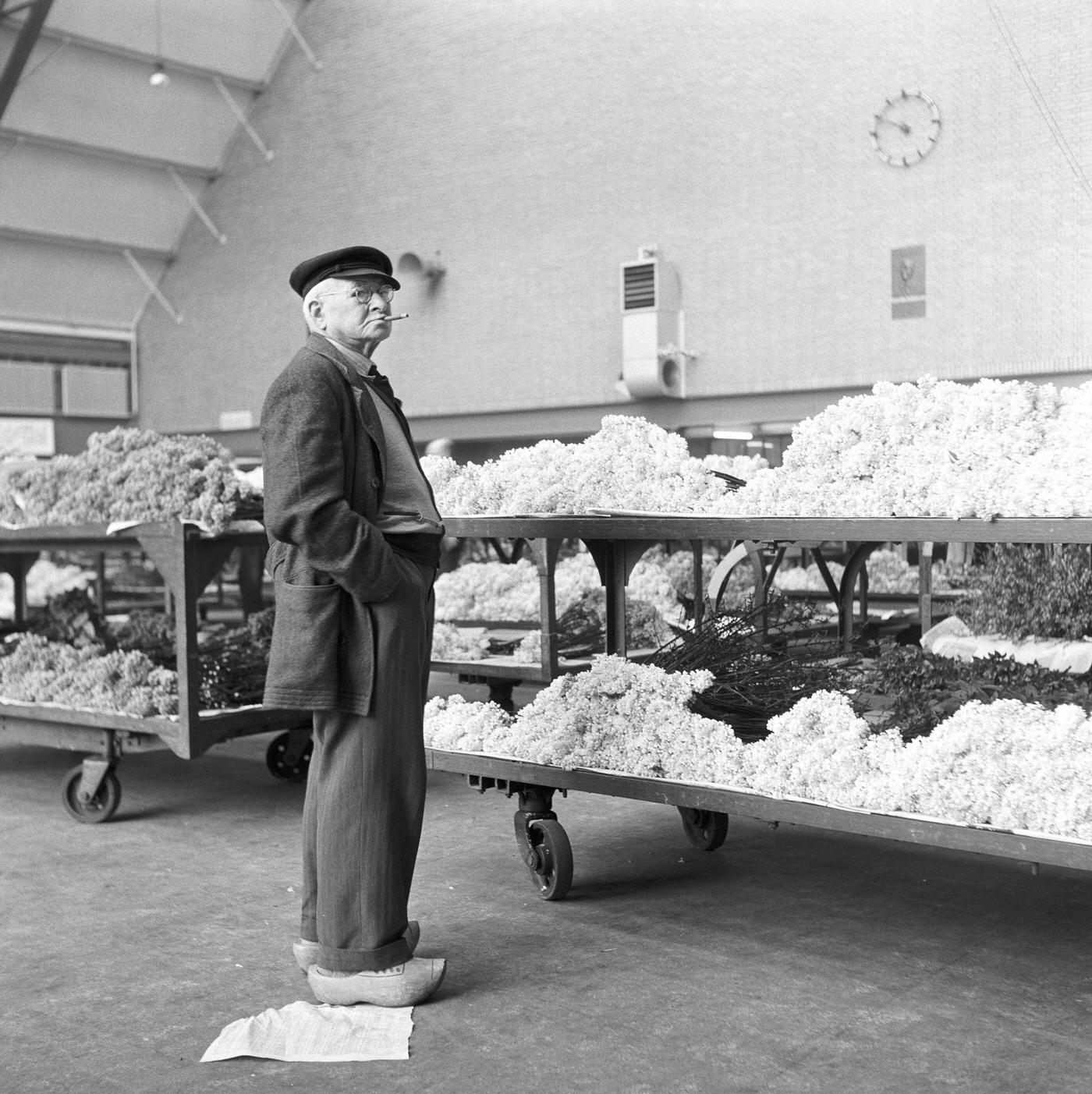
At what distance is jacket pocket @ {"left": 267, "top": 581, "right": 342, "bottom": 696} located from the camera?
10.2 feet

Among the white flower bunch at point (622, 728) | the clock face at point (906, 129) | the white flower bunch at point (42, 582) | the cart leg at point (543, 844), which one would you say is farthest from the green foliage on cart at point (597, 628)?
the clock face at point (906, 129)

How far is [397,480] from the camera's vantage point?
10.8 feet

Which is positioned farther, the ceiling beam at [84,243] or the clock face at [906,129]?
the ceiling beam at [84,243]

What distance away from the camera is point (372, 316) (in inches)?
130

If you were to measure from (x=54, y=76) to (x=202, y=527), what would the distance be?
1345cm

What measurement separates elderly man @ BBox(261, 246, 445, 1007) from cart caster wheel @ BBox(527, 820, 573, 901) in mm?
877

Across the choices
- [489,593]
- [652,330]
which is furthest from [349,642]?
[652,330]

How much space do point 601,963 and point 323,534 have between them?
1.38 m

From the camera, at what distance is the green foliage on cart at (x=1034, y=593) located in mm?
5699

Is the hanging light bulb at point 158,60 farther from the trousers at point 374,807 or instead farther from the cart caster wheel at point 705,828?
the trousers at point 374,807

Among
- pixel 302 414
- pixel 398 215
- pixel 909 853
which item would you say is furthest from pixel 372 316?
pixel 398 215

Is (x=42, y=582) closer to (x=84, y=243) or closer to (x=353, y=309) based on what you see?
(x=84, y=243)

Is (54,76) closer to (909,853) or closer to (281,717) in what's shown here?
(281,717)

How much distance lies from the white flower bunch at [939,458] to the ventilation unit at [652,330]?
10923 millimetres
